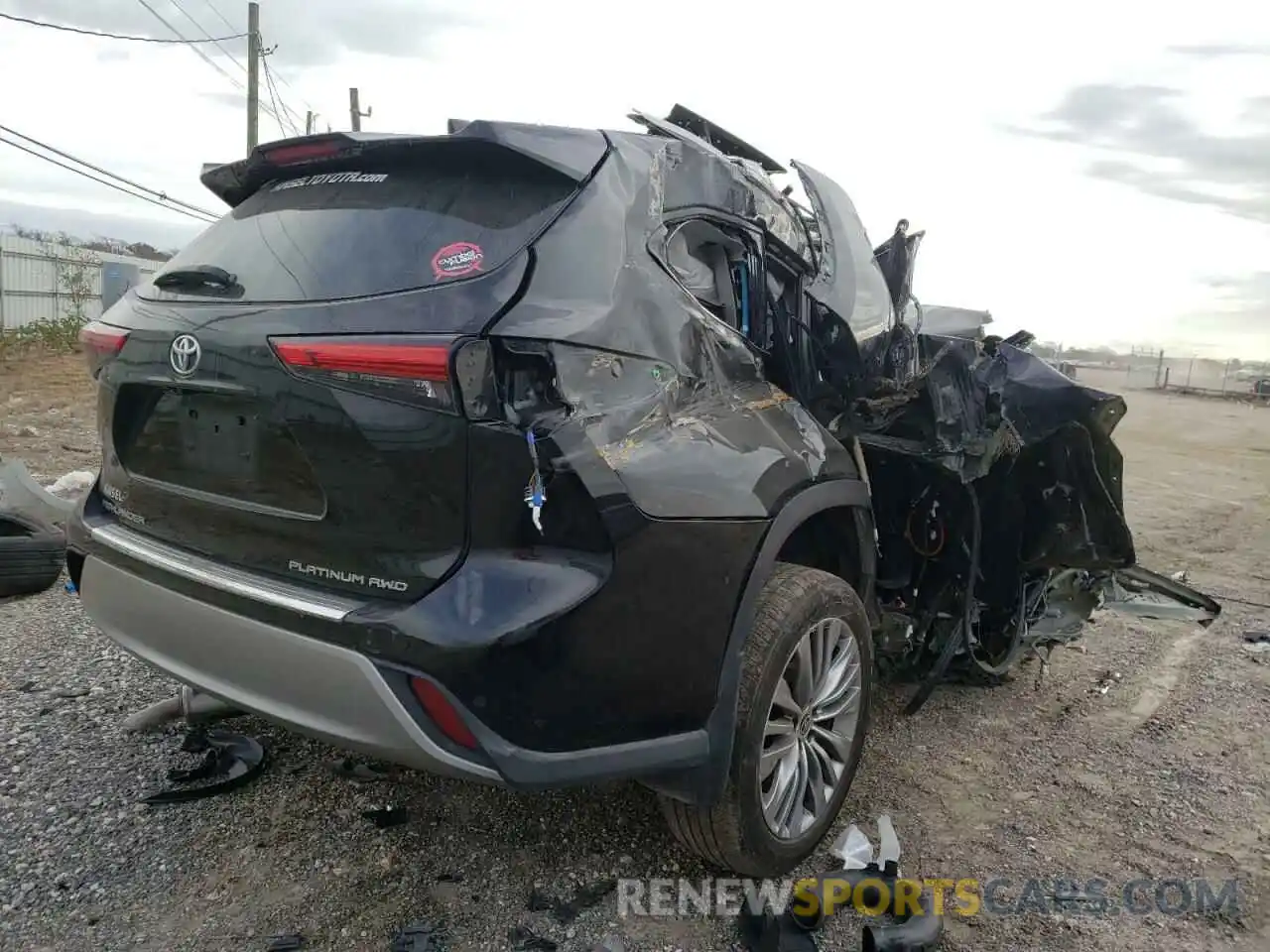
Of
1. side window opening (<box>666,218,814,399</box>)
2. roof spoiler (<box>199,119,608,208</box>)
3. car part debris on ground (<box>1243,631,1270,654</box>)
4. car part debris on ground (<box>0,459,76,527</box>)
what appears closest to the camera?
roof spoiler (<box>199,119,608,208</box>)

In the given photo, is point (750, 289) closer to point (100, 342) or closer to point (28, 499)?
point (100, 342)

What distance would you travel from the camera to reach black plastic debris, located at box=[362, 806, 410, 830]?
2926 mm

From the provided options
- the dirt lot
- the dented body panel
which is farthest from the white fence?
the dented body panel

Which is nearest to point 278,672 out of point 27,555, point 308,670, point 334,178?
point 308,670

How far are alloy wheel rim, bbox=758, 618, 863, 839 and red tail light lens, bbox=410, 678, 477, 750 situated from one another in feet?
3.01

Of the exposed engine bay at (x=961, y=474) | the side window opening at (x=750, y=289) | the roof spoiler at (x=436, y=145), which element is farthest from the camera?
the exposed engine bay at (x=961, y=474)

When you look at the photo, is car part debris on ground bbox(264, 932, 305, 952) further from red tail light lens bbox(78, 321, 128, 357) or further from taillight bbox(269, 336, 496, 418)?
red tail light lens bbox(78, 321, 128, 357)

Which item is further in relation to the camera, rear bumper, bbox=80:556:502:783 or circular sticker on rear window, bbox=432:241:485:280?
circular sticker on rear window, bbox=432:241:485:280

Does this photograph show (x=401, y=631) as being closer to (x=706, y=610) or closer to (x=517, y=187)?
(x=706, y=610)

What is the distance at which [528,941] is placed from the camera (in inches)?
95.4

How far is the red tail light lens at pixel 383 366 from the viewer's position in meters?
2.03

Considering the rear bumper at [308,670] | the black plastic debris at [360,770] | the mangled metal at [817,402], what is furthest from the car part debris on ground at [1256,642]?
the black plastic debris at [360,770]

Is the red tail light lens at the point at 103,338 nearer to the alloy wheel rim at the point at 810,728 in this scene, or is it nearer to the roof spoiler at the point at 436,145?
the roof spoiler at the point at 436,145

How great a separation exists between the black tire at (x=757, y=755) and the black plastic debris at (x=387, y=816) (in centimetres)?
88
